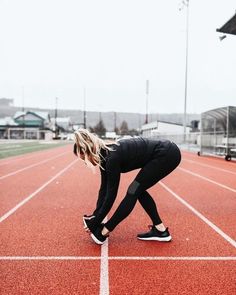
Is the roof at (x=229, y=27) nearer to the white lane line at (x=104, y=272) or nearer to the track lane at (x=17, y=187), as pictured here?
the track lane at (x=17, y=187)

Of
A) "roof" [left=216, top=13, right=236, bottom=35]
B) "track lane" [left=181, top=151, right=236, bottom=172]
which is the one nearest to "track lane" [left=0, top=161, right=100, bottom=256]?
"roof" [left=216, top=13, right=236, bottom=35]

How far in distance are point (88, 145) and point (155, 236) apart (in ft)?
4.96

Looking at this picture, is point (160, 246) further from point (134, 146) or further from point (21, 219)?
point (21, 219)

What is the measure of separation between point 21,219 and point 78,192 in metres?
2.64

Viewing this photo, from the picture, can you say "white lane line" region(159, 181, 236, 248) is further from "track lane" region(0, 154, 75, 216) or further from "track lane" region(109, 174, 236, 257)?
"track lane" region(0, 154, 75, 216)

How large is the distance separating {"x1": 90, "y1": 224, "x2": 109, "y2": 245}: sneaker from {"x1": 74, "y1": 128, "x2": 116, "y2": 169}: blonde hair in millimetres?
829

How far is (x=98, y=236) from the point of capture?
431 cm

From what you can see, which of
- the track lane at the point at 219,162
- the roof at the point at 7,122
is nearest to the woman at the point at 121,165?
the track lane at the point at 219,162

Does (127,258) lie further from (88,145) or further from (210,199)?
(210,199)

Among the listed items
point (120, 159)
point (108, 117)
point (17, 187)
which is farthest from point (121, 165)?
point (108, 117)

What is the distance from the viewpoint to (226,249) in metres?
4.34

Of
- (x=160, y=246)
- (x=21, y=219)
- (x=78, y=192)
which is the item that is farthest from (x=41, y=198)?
(x=160, y=246)

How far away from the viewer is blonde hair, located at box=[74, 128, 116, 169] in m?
3.95

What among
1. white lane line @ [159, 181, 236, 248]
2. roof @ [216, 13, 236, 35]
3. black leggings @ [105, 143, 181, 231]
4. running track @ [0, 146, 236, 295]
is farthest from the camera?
roof @ [216, 13, 236, 35]
